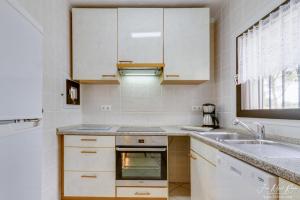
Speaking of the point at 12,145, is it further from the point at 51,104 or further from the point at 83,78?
the point at 83,78

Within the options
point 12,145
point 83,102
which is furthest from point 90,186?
point 12,145

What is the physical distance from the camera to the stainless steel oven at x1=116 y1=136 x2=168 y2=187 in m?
2.17

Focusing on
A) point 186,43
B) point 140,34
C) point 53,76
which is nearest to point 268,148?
point 186,43

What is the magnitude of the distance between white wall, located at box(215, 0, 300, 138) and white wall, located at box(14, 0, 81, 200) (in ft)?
6.41

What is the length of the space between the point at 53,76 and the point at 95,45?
28.2 inches

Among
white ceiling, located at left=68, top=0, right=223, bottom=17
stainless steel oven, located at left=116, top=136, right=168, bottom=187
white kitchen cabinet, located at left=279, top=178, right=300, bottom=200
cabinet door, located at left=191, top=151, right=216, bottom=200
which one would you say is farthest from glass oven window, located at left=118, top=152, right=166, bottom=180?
white ceiling, located at left=68, top=0, right=223, bottom=17

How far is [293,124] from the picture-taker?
4.60 feet

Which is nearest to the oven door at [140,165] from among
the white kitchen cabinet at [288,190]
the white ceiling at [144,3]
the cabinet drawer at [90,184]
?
the cabinet drawer at [90,184]

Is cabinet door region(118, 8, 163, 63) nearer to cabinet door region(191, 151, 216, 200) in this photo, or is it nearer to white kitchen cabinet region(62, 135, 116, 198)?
white kitchen cabinet region(62, 135, 116, 198)

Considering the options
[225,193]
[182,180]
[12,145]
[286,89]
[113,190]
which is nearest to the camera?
[12,145]

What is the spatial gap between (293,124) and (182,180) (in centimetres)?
181

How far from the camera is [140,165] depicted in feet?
7.27

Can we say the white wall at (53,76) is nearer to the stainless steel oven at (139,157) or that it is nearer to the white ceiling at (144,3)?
the white ceiling at (144,3)

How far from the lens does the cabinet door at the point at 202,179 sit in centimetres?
163
